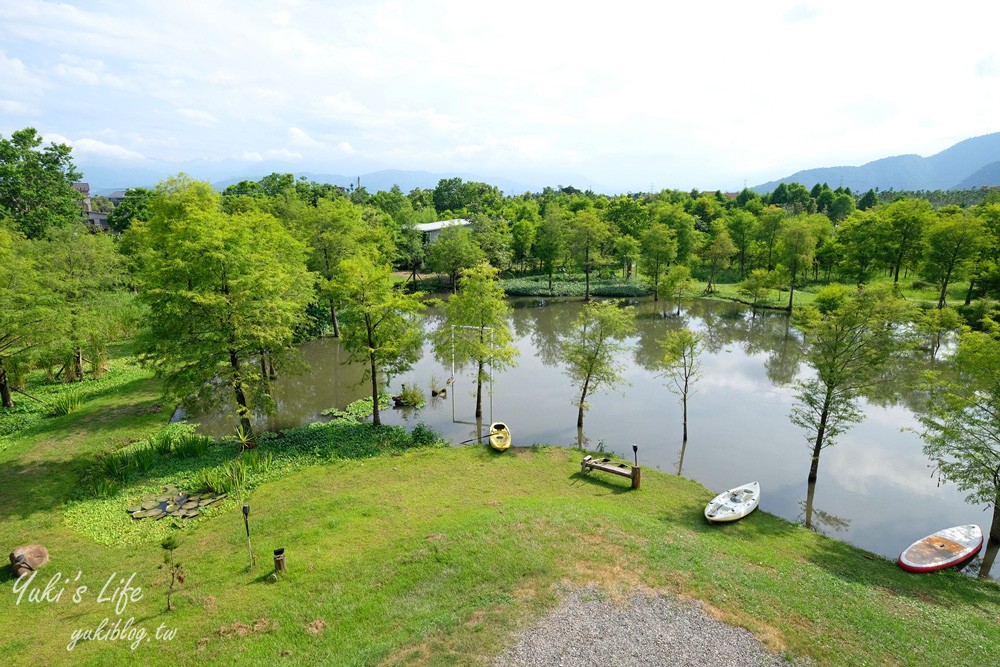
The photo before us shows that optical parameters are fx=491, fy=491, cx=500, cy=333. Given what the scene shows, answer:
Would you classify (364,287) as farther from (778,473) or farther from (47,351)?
(778,473)

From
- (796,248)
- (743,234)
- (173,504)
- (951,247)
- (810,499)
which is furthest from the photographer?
(743,234)

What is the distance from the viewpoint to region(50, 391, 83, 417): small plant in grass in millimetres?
23188

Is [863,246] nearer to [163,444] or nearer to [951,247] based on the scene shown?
[951,247]

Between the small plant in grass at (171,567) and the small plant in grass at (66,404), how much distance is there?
15250 mm

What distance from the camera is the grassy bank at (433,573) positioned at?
1017 centimetres

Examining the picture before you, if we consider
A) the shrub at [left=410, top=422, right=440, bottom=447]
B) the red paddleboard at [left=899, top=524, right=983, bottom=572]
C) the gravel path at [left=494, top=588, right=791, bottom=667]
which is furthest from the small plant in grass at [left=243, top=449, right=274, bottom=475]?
the red paddleboard at [left=899, top=524, right=983, bottom=572]

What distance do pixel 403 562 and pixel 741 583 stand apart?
8493 millimetres

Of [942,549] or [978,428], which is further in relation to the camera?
[978,428]

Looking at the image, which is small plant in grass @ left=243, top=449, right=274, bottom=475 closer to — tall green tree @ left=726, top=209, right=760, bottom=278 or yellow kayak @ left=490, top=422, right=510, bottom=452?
yellow kayak @ left=490, top=422, right=510, bottom=452

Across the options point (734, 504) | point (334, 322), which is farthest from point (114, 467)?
point (734, 504)

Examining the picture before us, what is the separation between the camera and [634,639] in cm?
1003

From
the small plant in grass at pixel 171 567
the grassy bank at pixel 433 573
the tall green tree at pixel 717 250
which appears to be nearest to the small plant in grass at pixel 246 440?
the grassy bank at pixel 433 573

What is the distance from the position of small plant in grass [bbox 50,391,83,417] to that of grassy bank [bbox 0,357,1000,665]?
416 cm

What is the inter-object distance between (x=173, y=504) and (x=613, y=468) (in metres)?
15.4
